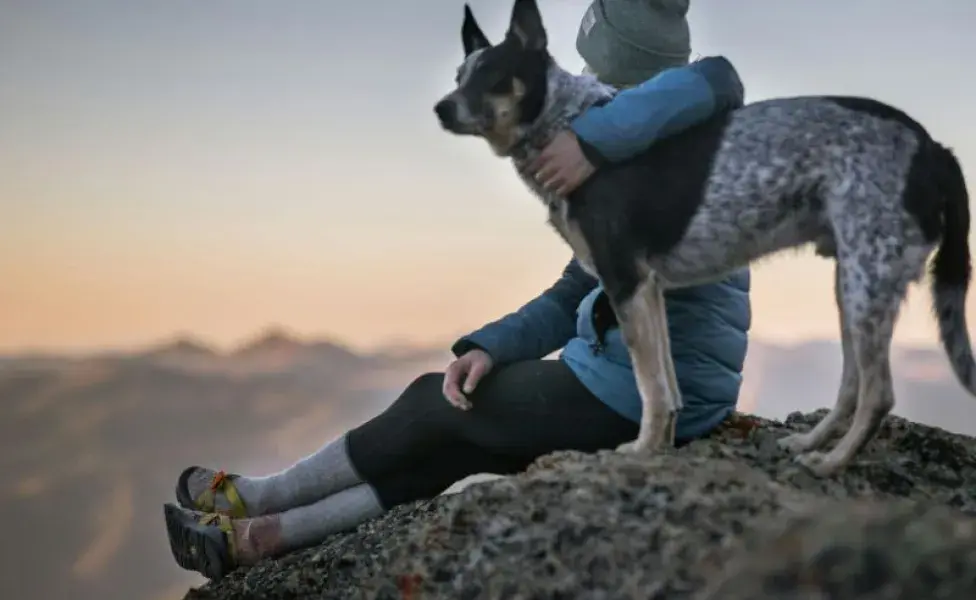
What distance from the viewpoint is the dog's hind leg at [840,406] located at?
1907mm

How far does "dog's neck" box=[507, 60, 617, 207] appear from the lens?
6.41 feet

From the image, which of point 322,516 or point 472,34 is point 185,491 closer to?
point 322,516

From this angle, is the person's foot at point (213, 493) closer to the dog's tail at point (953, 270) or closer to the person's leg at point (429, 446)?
the person's leg at point (429, 446)

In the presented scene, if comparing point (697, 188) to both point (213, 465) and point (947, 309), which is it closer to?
point (947, 309)

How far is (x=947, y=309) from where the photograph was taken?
1905 mm

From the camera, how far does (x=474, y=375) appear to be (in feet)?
7.25

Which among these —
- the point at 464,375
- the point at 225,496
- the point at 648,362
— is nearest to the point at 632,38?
the point at 648,362

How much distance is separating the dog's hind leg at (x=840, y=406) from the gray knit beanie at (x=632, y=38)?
0.73 metres

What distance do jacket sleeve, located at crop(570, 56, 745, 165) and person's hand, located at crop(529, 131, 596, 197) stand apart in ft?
0.06

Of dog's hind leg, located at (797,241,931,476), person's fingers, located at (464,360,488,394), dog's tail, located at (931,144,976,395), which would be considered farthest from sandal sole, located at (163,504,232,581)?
dog's tail, located at (931,144,976,395)

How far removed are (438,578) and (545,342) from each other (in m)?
0.93

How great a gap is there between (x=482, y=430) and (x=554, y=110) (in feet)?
2.56

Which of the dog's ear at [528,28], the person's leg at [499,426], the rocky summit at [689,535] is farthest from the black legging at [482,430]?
the dog's ear at [528,28]

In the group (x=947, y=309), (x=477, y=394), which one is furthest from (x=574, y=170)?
(x=947, y=309)
